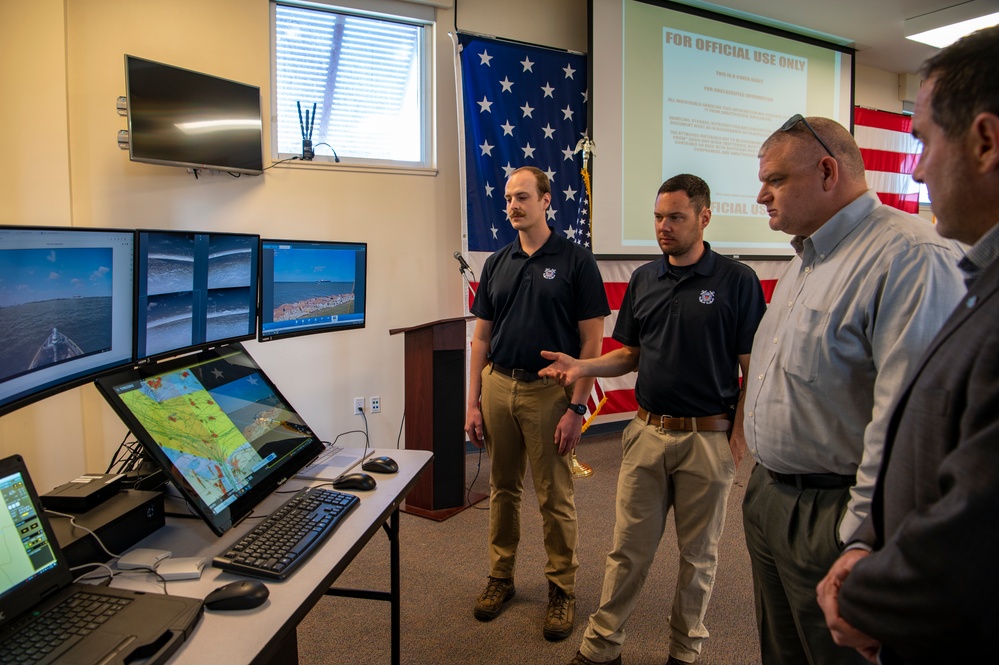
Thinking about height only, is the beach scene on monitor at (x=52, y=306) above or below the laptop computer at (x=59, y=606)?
above

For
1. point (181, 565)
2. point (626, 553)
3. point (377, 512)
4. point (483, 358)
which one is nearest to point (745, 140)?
point (483, 358)

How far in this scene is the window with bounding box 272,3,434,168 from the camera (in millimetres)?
3564

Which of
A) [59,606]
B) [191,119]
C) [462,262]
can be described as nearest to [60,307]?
[59,606]

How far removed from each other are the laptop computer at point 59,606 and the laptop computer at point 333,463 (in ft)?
2.07

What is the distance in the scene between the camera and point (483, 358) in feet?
7.93

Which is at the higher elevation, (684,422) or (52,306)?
(52,306)

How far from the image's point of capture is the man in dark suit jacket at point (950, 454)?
616 millimetres

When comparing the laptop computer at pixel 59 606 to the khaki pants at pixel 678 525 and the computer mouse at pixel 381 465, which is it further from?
the khaki pants at pixel 678 525

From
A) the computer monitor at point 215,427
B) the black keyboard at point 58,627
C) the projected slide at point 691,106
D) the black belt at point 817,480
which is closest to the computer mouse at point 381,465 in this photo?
the computer monitor at point 215,427

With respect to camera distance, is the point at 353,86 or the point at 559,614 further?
the point at 353,86

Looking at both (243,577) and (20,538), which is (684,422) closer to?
(243,577)

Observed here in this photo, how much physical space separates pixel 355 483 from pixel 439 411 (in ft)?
5.25

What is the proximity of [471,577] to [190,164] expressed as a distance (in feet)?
8.33

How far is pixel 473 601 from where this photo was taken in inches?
91.5
